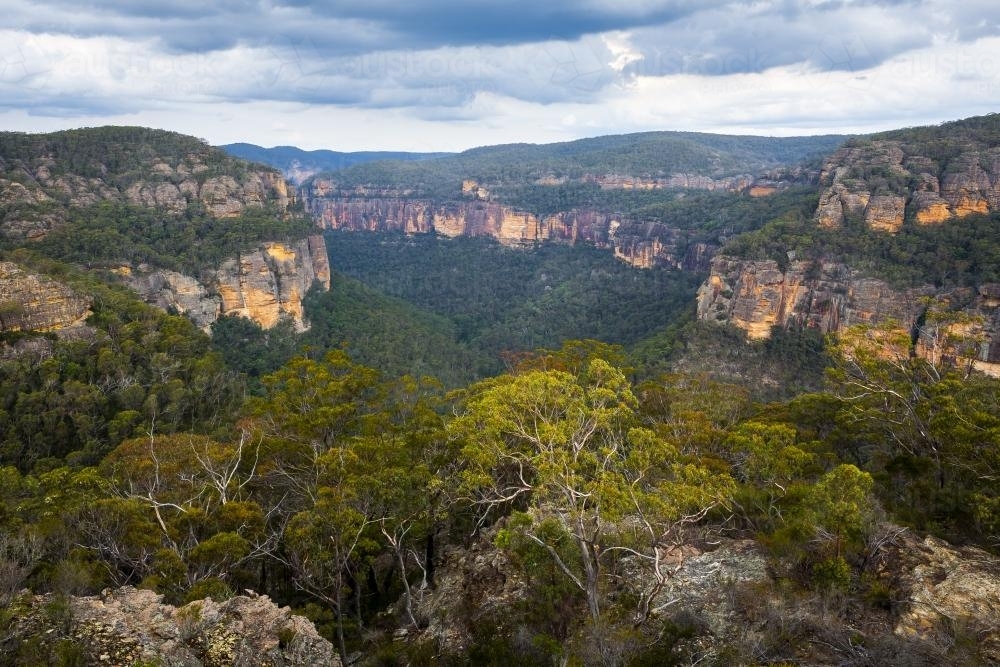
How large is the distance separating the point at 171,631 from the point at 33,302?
106ft

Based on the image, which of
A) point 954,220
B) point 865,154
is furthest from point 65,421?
point 865,154

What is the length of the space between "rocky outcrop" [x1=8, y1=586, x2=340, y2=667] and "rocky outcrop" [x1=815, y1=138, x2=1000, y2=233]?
211 ft

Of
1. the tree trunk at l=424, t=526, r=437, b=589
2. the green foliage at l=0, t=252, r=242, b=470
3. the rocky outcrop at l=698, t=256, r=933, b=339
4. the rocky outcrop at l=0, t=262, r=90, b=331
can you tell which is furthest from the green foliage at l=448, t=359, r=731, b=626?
the rocky outcrop at l=698, t=256, r=933, b=339

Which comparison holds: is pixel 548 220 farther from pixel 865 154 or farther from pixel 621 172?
pixel 865 154

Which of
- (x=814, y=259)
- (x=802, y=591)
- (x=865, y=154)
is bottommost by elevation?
(x=802, y=591)

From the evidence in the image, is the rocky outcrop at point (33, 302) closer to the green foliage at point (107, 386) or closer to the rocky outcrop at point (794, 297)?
the green foliage at point (107, 386)

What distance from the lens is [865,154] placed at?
222 feet

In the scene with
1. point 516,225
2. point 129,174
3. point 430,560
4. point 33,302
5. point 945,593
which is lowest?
point 430,560

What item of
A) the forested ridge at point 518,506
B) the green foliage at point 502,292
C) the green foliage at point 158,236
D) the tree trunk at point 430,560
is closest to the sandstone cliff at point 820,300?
the green foliage at point 502,292

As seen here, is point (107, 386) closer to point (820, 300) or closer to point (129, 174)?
point (129, 174)

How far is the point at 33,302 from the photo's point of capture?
3447 centimetres

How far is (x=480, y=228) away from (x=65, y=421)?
4362 inches

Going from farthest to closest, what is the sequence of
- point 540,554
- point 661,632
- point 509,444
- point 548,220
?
point 548,220 < point 509,444 < point 540,554 < point 661,632

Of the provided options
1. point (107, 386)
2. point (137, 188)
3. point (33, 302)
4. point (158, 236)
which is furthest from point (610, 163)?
point (33, 302)
